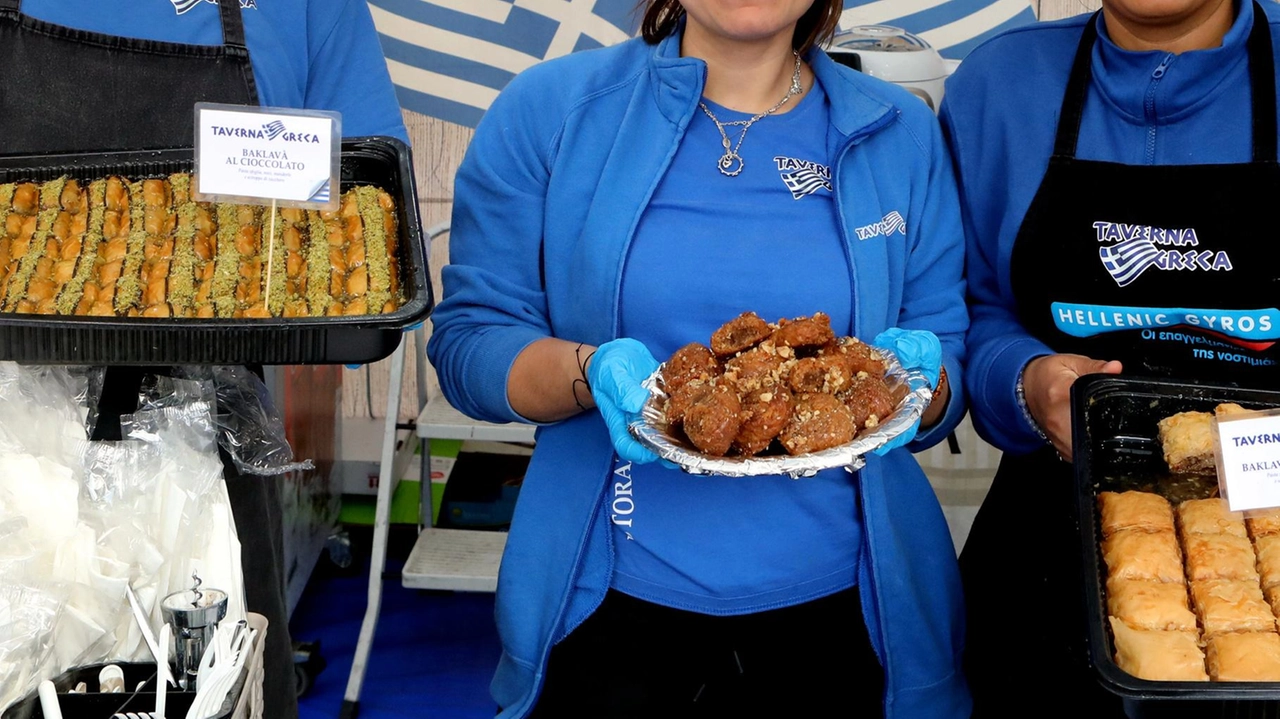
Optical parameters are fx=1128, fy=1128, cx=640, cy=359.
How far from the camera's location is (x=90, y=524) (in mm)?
1232

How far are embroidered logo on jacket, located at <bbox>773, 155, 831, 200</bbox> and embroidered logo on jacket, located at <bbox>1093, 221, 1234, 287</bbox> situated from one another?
17.7 inches

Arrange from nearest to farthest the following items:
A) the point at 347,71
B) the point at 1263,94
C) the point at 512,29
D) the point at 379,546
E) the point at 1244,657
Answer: the point at 1244,657 < the point at 1263,94 < the point at 347,71 < the point at 379,546 < the point at 512,29

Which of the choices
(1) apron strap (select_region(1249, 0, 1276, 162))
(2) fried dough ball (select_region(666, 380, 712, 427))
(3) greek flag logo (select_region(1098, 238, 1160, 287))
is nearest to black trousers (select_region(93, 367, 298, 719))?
(2) fried dough ball (select_region(666, 380, 712, 427))

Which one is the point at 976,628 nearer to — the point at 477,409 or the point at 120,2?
the point at 477,409

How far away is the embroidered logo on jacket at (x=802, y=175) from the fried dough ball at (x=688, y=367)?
337 mm

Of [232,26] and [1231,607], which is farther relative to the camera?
[232,26]

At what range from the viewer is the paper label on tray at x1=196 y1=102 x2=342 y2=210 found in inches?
56.8

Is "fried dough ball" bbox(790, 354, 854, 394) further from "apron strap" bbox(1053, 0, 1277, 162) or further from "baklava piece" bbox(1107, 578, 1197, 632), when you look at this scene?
"apron strap" bbox(1053, 0, 1277, 162)

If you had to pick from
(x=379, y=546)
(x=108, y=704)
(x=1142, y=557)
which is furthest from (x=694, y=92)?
(x=379, y=546)

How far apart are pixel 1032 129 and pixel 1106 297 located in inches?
12.0

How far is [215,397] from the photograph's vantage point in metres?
1.46

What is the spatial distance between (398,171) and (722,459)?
0.79 m

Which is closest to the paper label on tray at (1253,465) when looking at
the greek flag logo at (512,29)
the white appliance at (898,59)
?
the white appliance at (898,59)

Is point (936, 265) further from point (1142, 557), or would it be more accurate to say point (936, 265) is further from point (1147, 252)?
point (1142, 557)
